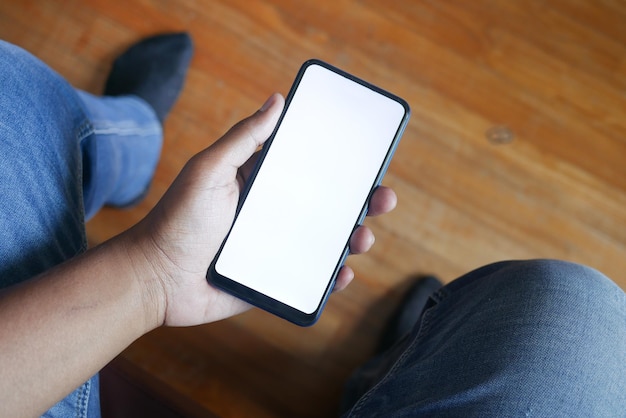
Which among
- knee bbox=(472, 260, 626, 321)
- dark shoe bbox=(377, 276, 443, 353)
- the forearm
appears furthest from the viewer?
dark shoe bbox=(377, 276, 443, 353)

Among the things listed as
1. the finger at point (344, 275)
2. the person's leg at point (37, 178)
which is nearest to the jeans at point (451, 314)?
the person's leg at point (37, 178)

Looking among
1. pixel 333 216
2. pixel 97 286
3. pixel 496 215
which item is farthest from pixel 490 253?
pixel 97 286

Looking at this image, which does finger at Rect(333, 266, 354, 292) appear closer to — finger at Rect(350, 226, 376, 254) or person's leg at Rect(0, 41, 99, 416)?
finger at Rect(350, 226, 376, 254)

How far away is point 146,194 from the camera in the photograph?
0.76 meters

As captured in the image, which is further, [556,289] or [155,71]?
[155,71]

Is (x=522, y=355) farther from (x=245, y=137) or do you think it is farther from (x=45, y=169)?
(x=45, y=169)

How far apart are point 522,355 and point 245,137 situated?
0.35 metres

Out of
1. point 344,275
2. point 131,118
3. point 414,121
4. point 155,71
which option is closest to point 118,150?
point 131,118

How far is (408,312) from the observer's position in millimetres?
728

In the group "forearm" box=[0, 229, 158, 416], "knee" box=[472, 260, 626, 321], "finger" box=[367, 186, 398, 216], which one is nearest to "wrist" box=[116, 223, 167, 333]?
"forearm" box=[0, 229, 158, 416]

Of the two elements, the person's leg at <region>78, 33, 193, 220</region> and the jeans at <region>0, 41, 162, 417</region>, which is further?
the person's leg at <region>78, 33, 193, 220</region>

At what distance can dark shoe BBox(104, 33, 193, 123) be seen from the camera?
77cm

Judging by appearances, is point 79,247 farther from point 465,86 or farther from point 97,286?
point 465,86

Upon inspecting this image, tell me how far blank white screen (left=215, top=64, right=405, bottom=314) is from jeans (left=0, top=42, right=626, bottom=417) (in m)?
0.15
